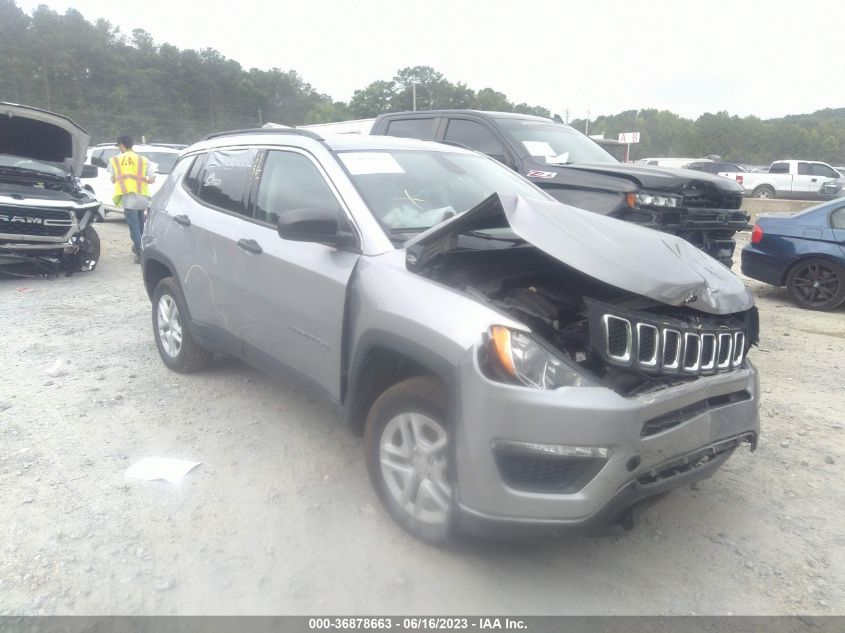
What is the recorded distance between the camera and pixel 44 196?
8.97 m

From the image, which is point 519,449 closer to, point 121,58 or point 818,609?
point 818,609

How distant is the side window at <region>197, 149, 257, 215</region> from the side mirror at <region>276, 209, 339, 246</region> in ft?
3.65

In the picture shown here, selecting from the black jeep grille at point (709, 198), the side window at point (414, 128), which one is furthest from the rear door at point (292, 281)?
the black jeep grille at point (709, 198)

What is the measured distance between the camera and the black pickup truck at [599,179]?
21.9 feet

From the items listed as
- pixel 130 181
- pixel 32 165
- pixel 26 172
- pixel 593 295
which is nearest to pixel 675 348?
pixel 593 295

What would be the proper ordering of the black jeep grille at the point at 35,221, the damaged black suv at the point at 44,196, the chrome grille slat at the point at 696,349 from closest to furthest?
the chrome grille slat at the point at 696,349 < the black jeep grille at the point at 35,221 < the damaged black suv at the point at 44,196

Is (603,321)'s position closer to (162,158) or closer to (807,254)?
(807,254)

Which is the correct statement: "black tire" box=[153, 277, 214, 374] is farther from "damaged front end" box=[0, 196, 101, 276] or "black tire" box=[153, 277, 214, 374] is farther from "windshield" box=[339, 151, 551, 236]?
"damaged front end" box=[0, 196, 101, 276]

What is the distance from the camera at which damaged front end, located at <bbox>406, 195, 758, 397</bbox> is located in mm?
2721

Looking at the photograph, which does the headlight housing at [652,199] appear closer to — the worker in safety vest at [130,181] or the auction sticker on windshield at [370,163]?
the auction sticker on windshield at [370,163]

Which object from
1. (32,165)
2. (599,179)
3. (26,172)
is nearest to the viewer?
(599,179)

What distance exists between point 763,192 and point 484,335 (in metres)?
28.5

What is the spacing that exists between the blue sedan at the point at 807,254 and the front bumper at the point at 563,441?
6.37m

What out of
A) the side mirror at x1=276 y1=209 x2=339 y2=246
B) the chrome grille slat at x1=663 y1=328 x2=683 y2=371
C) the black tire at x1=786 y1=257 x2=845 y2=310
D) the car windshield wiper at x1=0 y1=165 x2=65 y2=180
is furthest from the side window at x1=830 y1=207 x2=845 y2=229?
the car windshield wiper at x1=0 y1=165 x2=65 y2=180
